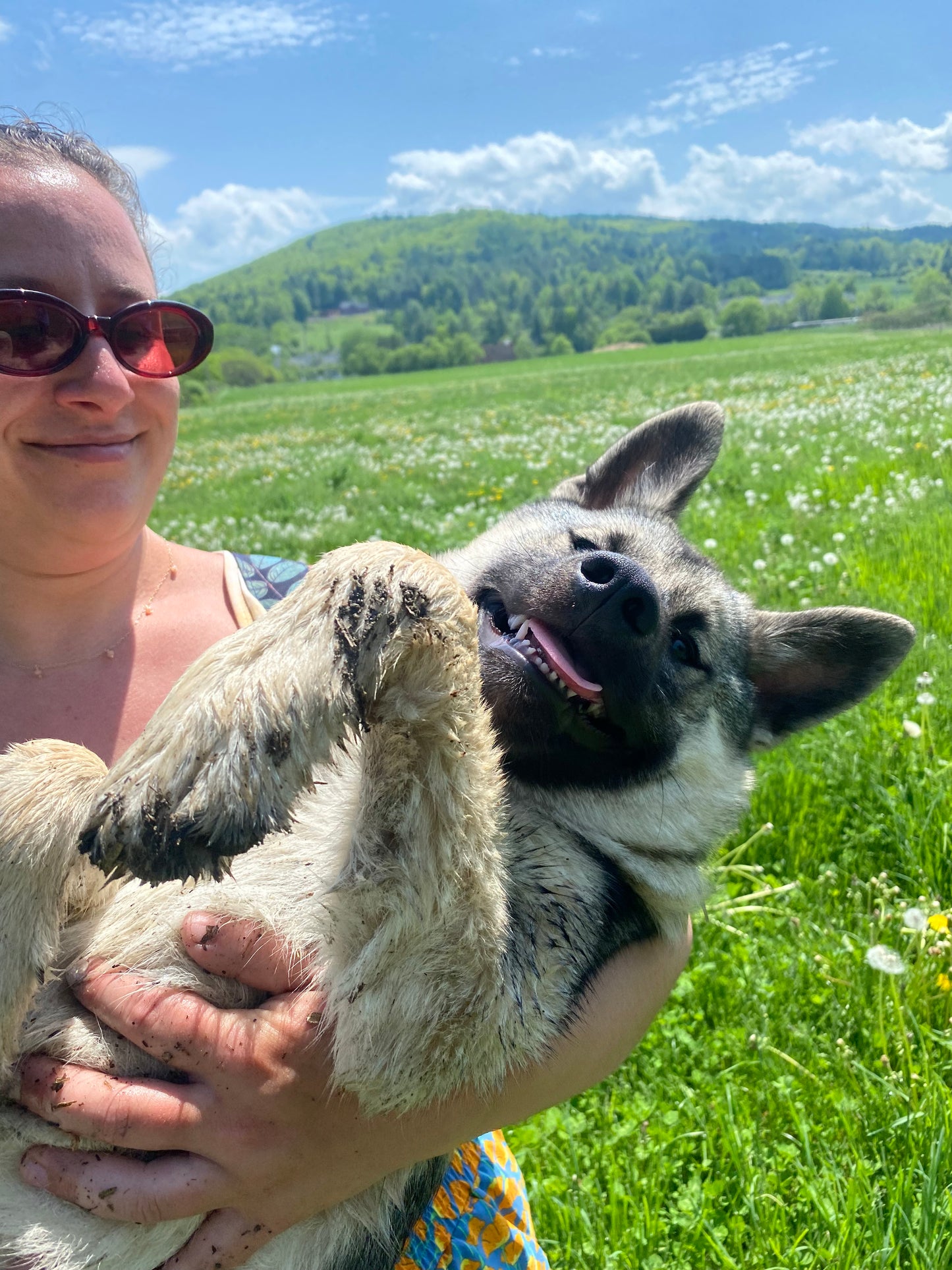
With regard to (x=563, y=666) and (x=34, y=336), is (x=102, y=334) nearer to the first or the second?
(x=34, y=336)

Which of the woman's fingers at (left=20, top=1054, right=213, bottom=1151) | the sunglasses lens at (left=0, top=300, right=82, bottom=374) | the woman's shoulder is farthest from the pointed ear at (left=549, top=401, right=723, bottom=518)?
the woman's fingers at (left=20, top=1054, right=213, bottom=1151)

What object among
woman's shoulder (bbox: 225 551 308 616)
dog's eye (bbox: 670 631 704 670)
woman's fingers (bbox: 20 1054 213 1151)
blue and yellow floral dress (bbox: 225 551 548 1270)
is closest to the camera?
woman's fingers (bbox: 20 1054 213 1151)

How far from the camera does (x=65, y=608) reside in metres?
2.66

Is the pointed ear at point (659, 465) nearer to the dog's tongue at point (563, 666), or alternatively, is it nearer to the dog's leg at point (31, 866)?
the dog's tongue at point (563, 666)

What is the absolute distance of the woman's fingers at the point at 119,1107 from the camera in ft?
5.55

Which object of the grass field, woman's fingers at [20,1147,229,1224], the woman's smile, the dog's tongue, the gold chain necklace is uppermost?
the woman's smile

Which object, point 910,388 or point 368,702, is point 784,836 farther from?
point 910,388

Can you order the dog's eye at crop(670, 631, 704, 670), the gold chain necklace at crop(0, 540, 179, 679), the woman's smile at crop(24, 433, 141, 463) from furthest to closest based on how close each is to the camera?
the gold chain necklace at crop(0, 540, 179, 679)
the dog's eye at crop(670, 631, 704, 670)
the woman's smile at crop(24, 433, 141, 463)

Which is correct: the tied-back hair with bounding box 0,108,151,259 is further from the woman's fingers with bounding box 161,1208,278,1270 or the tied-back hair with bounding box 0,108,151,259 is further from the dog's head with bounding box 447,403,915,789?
the woman's fingers with bounding box 161,1208,278,1270

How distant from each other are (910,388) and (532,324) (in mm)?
130860

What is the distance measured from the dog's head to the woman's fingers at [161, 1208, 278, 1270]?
1158 mm

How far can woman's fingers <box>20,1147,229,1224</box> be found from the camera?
5.56 ft

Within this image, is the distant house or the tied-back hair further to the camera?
the distant house

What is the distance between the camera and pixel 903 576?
18.4 feet
